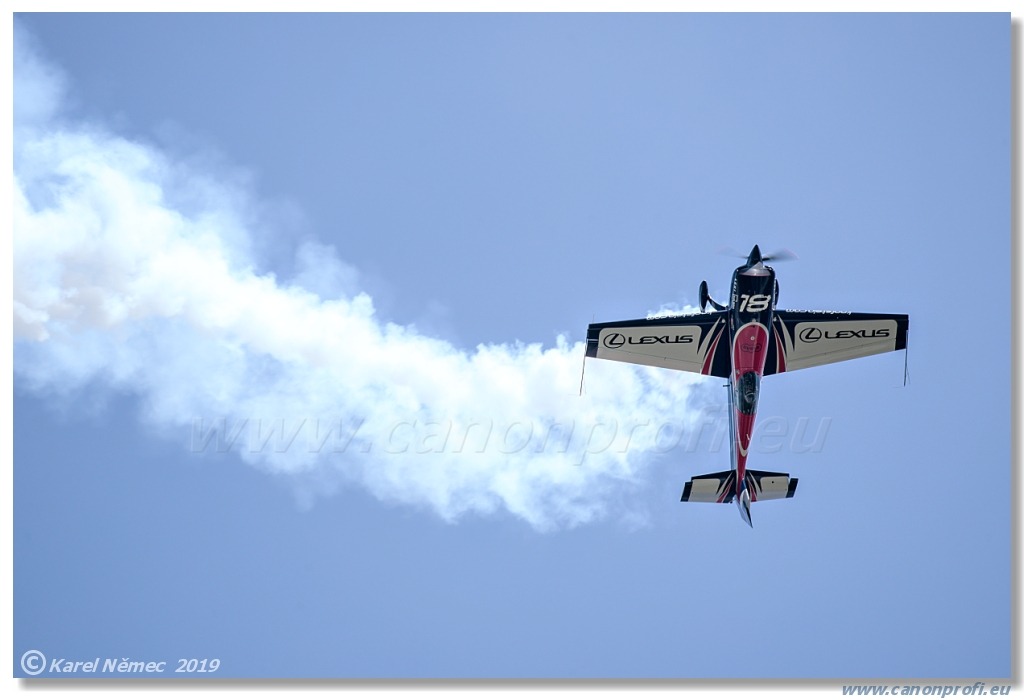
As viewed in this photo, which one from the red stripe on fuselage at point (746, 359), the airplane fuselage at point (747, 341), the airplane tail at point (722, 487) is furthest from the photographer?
the airplane tail at point (722, 487)

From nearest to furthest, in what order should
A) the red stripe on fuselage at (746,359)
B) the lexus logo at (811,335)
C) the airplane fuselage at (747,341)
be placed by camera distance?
1. the airplane fuselage at (747,341)
2. the red stripe on fuselage at (746,359)
3. the lexus logo at (811,335)

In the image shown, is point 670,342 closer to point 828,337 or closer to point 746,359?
point 746,359

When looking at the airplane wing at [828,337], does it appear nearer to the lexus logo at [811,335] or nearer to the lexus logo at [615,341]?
the lexus logo at [811,335]

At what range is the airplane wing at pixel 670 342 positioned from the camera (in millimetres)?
38750

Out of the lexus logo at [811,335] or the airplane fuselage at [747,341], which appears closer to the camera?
the airplane fuselage at [747,341]

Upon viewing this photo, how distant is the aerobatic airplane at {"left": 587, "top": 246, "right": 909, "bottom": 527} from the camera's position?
37.8 meters

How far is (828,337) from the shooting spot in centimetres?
A: 3950

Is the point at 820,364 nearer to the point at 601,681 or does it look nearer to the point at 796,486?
the point at 796,486

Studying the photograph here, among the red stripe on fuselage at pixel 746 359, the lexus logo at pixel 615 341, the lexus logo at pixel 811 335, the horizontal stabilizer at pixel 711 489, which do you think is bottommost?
the horizontal stabilizer at pixel 711 489

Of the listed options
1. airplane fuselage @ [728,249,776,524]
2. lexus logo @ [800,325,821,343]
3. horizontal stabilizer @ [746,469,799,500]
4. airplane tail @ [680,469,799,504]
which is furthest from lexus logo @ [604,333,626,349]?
horizontal stabilizer @ [746,469,799,500]

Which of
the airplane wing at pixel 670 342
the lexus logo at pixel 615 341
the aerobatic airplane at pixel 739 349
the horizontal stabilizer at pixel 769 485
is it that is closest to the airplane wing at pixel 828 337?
the aerobatic airplane at pixel 739 349

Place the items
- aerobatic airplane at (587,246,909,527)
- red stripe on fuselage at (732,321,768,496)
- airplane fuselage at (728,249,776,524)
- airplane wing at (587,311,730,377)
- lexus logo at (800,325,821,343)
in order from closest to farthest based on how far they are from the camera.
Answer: airplane fuselage at (728,249,776,524), red stripe on fuselage at (732,321,768,496), aerobatic airplane at (587,246,909,527), airplane wing at (587,311,730,377), lexus logo at (800,325,821,343)

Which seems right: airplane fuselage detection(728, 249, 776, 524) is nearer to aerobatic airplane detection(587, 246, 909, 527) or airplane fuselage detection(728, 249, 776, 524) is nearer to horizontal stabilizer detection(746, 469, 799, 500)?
aerobatic airplane detection(587, 246, 909, 527)

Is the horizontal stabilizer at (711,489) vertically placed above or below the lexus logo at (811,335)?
below
